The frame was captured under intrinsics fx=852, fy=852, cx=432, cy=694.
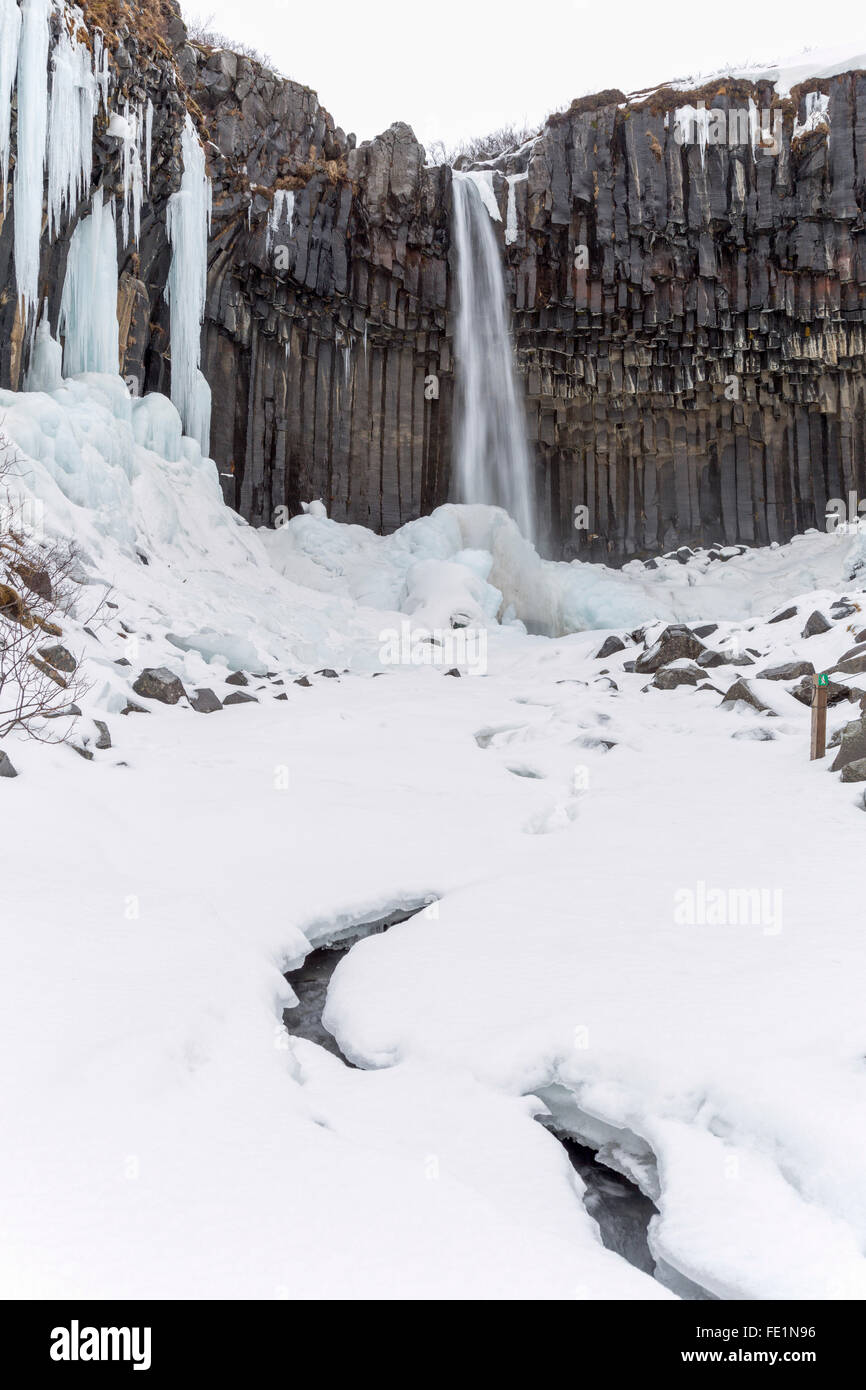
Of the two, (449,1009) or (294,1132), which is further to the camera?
(449,1009)

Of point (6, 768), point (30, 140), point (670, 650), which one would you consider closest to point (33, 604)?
point (6, 768)

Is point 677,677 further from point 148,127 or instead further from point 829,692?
point 148,127

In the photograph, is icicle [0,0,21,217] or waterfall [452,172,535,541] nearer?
icicle [0,0,21,217]

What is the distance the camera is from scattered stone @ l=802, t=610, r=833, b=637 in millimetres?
9820

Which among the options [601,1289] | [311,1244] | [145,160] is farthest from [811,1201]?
[145,160]

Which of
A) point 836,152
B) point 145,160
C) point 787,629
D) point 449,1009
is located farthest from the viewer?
point 836,152

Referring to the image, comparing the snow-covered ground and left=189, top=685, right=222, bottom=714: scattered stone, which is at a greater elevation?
left=189, top=685, right=222, bottom=714: scattered stone

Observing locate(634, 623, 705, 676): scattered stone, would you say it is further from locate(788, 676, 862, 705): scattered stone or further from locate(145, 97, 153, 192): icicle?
locate(145, 97, 153, 192): icicle

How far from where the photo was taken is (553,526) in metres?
23.2

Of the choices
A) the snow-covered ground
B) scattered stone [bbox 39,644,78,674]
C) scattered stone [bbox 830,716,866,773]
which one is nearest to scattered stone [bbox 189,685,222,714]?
the snow-covered ground

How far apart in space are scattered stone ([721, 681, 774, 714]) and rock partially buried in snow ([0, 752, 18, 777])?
5.99 metres

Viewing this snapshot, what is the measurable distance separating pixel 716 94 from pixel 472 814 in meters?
20.9

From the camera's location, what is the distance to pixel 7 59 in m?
10.9

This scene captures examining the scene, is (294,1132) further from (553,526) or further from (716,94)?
(716,94)
